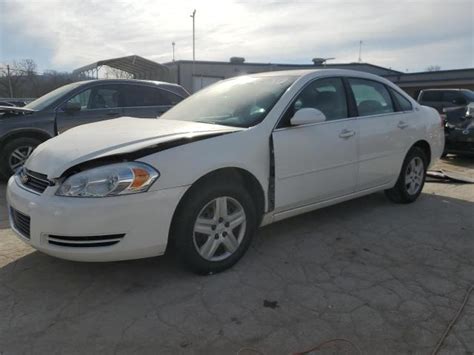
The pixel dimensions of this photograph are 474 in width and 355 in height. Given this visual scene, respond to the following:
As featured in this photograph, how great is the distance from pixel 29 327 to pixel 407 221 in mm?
3731

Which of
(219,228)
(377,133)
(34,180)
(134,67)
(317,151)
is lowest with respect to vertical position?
(219,228)

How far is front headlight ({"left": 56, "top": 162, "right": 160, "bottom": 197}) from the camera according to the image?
2775 millimetres

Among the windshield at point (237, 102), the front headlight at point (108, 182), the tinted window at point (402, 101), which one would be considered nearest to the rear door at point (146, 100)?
the windshield at point (237, 102)

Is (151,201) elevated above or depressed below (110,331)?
above

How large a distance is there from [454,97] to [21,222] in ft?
40.9

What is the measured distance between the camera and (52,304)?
2850mm

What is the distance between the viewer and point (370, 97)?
4.69m

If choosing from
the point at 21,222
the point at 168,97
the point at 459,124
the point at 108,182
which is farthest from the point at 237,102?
the point at 459,124

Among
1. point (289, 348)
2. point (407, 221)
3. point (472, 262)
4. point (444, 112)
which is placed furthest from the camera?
point (444, 112)

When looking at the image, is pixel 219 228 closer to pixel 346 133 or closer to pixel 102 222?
pixel 102 222

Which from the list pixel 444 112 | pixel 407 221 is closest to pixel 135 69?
pixel 444 112

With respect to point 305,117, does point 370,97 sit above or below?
above

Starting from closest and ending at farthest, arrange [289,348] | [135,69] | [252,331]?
1. [289,348]
2. [252,331]
3. [135,69]

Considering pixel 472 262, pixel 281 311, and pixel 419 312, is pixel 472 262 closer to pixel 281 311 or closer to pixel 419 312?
pixel 419 312
